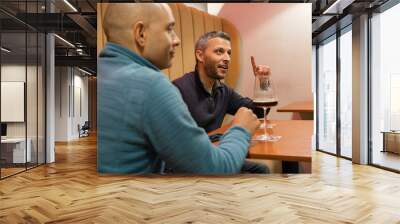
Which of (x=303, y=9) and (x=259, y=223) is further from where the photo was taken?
(x=303, y=9)

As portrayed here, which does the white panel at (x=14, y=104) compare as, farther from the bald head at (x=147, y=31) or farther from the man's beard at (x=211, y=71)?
the man's beard at (x=211, y=71)

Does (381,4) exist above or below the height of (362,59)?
above

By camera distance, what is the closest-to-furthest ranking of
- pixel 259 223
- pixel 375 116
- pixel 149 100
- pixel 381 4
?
pixel 259 223, pixel 149 100, pixel 381 4, pixel 375 116

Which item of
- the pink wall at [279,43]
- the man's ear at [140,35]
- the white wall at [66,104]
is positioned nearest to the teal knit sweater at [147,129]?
the man's ear at [140,35]

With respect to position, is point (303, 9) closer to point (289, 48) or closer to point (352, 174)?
point (289, 48)

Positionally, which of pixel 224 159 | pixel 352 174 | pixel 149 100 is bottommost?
pixel 352 174

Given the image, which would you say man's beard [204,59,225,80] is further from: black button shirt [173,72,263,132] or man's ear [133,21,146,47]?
man's ear [133,21,146,47]

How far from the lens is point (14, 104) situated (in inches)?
290

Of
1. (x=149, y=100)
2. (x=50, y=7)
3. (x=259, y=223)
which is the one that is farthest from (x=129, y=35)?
(x=50, y=7)

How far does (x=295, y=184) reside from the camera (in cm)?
513

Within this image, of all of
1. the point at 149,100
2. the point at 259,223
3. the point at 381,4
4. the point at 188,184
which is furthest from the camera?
the point at 381,4

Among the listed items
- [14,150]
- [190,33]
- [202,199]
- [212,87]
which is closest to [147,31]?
[190,33]

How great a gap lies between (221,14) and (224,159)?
1.65 meters

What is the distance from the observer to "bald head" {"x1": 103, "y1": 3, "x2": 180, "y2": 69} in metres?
4.36
